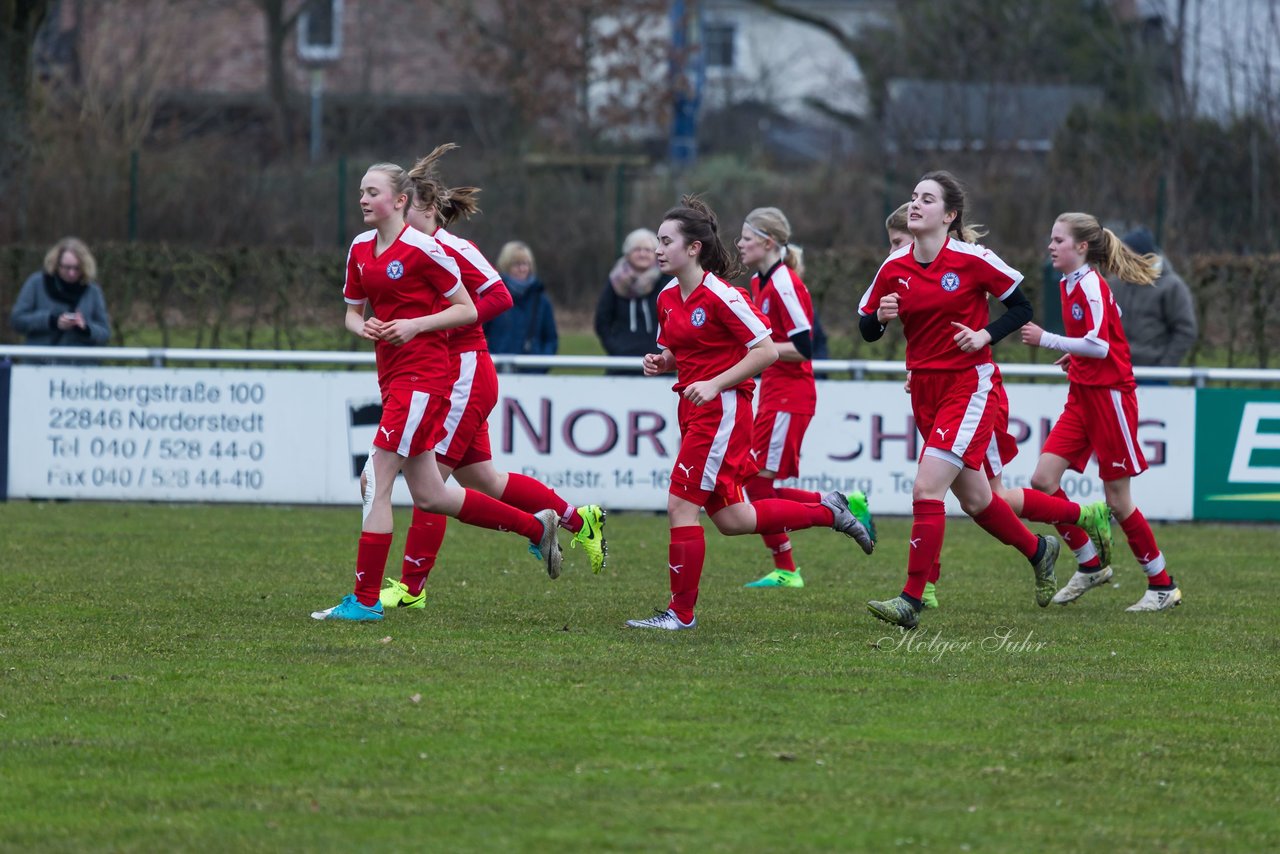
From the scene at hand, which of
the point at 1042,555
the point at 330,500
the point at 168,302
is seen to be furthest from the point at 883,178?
the point at 1042,555

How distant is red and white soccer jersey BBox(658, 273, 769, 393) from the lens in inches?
293

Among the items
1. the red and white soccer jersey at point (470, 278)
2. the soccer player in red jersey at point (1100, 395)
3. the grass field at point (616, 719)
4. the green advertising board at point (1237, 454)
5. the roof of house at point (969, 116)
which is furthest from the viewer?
the roof of house at point (969, 116)

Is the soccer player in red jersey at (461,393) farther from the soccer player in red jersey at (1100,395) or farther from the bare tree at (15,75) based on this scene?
the bare tree at (15,75)

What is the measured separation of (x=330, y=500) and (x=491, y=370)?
5.27m

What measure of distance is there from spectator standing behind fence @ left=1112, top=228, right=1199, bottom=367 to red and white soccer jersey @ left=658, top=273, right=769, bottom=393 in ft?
20.5

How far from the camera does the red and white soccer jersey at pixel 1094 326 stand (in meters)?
8.38

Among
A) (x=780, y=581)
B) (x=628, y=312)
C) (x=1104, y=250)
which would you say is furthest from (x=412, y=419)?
(x=628, y=312)

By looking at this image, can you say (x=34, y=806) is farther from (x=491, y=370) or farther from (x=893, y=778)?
(x=491, y=370)

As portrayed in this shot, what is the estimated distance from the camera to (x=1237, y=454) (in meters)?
12.7

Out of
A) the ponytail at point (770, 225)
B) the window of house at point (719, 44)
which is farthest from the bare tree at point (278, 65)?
the ponytail at point (770, 225)

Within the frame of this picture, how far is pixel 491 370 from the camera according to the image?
811cm

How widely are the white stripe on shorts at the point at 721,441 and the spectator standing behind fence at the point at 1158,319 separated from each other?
20.7 ft

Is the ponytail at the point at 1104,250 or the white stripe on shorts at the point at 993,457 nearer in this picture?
the ponytail at the point at 1104,250

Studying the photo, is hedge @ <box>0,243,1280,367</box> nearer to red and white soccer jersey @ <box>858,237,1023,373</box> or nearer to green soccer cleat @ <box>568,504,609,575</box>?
green soccer cleat @ <box>568,504,609,575</box>
